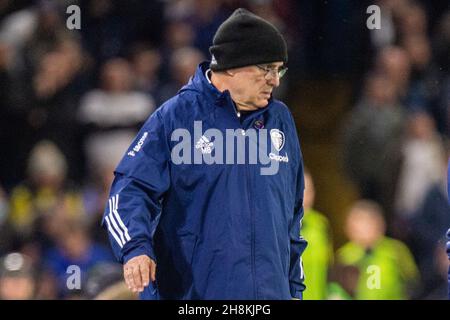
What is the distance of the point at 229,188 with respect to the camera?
3.98 metres

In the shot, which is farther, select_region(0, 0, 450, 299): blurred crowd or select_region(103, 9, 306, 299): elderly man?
Answer: select_region(0, 0, 450, 299): blurred crowd

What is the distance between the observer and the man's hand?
377 cm

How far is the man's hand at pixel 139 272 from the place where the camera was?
12.4 ft

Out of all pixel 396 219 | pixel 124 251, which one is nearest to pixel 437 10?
pixel 396 219

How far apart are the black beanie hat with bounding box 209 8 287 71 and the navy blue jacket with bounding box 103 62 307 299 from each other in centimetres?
13

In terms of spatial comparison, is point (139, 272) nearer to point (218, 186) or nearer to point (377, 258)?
point (218, 186)

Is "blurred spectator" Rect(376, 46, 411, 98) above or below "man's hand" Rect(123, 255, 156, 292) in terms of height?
above

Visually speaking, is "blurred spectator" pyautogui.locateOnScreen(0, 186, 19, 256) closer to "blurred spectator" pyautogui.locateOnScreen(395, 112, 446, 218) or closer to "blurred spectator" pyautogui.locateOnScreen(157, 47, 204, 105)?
"blurred spectator" pyautogui.locateOnScreen(157, 47, 204, 105)

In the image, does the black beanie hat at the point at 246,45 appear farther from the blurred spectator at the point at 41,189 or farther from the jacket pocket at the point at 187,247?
the blurred spectator at the point at 41,189

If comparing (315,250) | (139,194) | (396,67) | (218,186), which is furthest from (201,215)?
(396,67)

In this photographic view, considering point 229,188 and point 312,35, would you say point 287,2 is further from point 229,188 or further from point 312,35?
point 229,188

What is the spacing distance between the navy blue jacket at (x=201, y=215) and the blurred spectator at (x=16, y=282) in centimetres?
170

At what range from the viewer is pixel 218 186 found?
398cm

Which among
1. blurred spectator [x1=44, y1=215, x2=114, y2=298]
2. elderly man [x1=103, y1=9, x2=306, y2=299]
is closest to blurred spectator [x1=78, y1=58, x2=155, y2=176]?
blurred spectator [x1=44, y1=215, x2=114, y2=298]
